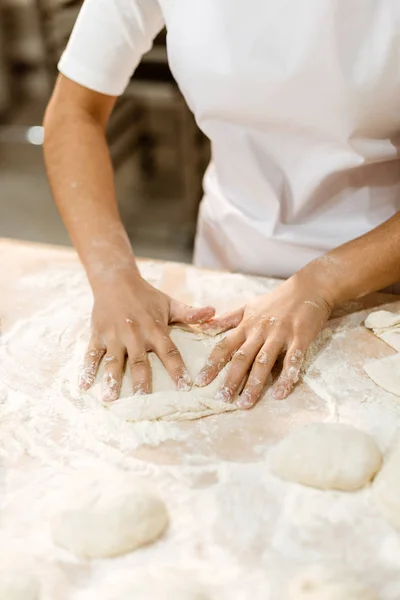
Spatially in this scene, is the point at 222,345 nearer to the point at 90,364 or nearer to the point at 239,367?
the point at 239,367

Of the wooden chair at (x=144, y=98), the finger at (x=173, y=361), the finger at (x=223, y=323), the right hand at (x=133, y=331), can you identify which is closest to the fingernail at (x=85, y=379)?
the right hand at (x=133, y=331)

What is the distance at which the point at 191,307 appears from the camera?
1.13 m

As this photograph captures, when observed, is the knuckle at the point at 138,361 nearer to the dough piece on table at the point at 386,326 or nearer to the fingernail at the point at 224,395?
the fingernail at the point at 224,395

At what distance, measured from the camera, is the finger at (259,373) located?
968 mm

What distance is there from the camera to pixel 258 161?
1.22m

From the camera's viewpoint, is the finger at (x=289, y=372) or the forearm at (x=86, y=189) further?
the forearm at (x=86, y=189)

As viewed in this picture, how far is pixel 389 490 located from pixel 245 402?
0.24 meters

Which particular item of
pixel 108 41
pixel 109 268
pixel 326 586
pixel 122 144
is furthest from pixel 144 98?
pixel 326 586

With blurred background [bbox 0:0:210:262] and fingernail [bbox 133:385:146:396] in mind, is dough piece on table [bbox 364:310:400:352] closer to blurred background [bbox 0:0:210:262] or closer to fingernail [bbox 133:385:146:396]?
fingernail [bbox 133:385:146:396]

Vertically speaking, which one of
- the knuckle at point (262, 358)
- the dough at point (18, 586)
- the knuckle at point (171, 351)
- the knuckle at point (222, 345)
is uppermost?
the knuckle at point (262, 358)

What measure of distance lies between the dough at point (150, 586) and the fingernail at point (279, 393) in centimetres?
32

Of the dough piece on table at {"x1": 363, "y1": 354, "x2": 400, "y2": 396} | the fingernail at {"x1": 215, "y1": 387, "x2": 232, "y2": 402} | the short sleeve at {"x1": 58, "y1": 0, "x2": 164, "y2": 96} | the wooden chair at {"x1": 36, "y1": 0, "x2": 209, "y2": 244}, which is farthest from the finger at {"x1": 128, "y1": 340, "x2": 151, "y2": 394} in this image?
the wooden chair at {"x1": 36, "y1": 0, "x2": 209, "y2": 244}

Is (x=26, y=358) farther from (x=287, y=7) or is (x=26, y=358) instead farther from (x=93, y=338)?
(x=287, y=7)

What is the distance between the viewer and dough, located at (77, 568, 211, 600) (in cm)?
72
